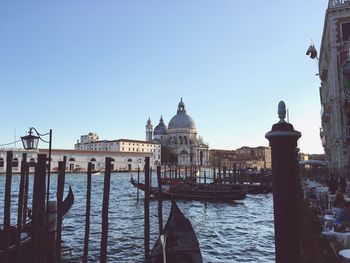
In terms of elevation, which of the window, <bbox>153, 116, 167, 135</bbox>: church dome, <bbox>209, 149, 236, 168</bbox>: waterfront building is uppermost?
<bbox>153, 116, 167, 135</bbox>: church dome

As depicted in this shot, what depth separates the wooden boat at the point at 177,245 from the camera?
6168mm

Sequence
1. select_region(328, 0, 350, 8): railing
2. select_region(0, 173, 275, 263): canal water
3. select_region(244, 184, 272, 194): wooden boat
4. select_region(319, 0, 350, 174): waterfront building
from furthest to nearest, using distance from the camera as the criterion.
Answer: select_region(244, 184, 272, 194): wooden boat < select_region(328, 0, 350, 8): railing < select_region(319, 0, 350, 174): waterfront building < select_region(0, 173, 275, 263): canal water

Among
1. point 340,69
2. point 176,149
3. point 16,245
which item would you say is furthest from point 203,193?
point 176,149

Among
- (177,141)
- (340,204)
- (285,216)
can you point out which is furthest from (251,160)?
(285,216)

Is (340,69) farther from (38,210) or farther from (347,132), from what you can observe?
(38,210)

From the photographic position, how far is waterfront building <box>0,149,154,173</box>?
52.8 m

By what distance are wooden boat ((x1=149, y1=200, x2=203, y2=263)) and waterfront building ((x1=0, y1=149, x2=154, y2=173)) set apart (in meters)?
47.4

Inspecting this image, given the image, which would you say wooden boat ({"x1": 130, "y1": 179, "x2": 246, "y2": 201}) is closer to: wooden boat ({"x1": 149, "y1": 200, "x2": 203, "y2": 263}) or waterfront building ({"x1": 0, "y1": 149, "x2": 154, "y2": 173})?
wooden boat ({"x1": 149, "y1": 200, "x2": 203, "y2": 263})

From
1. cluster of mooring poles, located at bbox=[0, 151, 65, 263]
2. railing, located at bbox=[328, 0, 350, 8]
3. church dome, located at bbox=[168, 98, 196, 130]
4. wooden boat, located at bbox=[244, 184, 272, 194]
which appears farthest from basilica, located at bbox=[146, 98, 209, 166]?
cluster of mooring poles, located at bbox=[0, 151, 65, 263]

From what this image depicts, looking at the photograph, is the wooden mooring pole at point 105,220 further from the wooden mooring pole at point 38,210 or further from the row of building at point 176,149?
the row of building at point 176,149

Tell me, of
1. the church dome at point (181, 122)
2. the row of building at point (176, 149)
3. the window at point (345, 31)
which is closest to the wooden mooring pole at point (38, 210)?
the window at point (345, 31)

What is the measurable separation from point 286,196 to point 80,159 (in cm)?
6227

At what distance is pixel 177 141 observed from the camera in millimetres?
89500

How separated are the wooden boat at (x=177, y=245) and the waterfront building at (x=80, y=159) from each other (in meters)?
47.4
